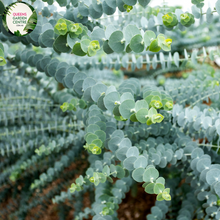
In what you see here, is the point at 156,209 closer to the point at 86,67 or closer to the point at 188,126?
the point at 188,126

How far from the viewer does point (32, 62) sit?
525mm

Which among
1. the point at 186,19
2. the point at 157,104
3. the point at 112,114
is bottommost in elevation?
the point at 112,114

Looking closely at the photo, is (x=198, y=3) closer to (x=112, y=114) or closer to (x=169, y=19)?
(x=169, y=19)

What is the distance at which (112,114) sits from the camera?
566 mm

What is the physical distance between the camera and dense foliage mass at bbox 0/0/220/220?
35cm

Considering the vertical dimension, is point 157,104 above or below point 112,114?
above

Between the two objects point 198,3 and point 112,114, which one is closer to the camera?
point 198,3

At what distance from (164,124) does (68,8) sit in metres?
0.37

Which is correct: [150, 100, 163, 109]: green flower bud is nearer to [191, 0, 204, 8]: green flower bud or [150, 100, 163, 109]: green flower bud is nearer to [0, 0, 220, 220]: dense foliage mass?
[0, 0, 220, 220]: dense foliage mass
